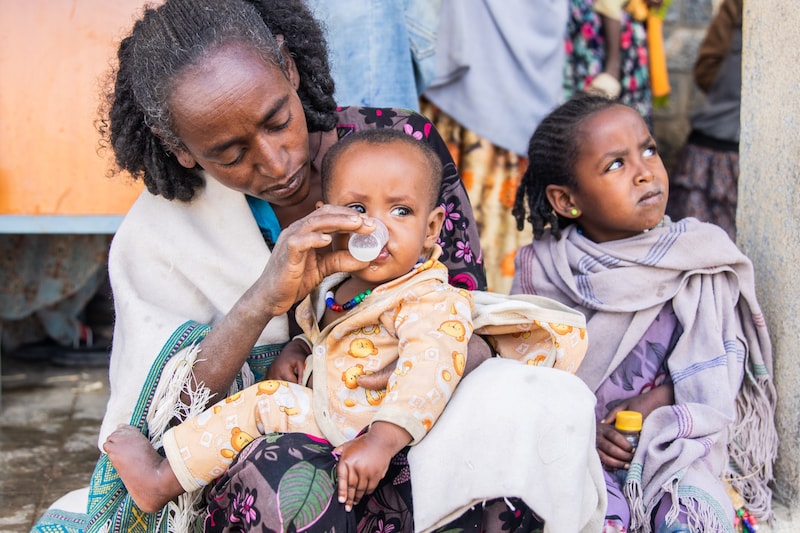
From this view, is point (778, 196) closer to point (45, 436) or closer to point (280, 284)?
point (280, 284)

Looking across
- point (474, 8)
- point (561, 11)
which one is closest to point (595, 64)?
point (561, 11)

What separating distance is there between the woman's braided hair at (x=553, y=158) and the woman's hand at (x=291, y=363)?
889 millimetres

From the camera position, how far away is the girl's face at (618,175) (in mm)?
2463

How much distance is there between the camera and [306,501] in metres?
1.70

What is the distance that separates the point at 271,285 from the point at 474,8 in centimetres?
207

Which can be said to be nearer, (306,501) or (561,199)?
(306,501)

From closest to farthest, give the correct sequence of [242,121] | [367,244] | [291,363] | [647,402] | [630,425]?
[367,244], [242,121], [291,363], [630,425], [647,402]

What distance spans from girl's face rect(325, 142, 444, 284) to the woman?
4 cm

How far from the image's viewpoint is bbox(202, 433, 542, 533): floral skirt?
67.0 inches

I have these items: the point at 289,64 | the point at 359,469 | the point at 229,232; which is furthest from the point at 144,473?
the point at 289,64

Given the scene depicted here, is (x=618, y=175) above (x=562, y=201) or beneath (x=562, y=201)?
above

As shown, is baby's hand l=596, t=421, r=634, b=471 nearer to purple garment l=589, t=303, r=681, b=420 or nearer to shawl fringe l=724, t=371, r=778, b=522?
purple garment l=589, t=303, r=681, b=420

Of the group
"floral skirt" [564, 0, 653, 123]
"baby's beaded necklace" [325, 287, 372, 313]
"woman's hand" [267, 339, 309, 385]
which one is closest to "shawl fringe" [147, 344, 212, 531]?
"woman's hand" [267, 339, 309, 385]

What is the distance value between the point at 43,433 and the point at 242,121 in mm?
1948
